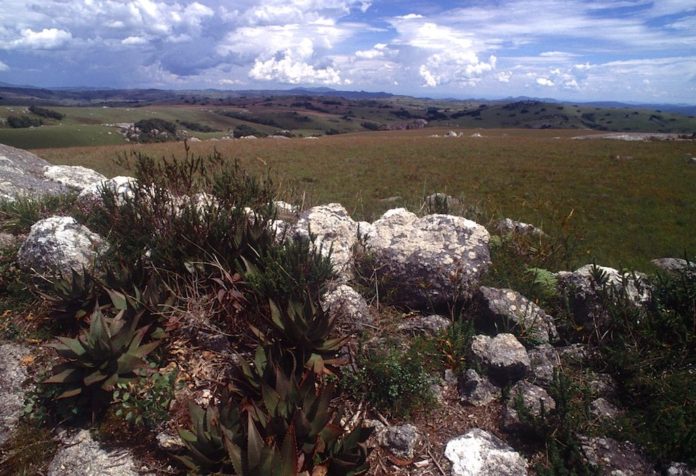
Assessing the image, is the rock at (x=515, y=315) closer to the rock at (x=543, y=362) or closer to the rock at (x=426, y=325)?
the rock at (x=543, y=362)

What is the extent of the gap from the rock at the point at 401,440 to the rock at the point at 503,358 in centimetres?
111

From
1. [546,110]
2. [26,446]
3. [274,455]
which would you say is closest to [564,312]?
[274,455]

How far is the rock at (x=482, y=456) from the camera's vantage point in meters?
3.45

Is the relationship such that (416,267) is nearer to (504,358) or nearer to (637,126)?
(504,358)

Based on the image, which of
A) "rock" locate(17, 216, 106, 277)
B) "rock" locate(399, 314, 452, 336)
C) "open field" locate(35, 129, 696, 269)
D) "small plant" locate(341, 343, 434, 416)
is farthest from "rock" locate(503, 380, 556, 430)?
"rock" locate(17, 216, 106, 277)

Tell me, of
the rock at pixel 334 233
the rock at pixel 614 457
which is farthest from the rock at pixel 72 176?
the rock at pixel 614 457

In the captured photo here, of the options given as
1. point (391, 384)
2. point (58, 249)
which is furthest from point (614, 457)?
point (58, 249)

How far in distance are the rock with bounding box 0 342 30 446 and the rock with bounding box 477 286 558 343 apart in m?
5.01

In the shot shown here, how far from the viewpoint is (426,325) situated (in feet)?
16.5

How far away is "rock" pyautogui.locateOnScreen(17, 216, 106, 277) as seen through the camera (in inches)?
211

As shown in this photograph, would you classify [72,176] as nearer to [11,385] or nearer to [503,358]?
[11,385]

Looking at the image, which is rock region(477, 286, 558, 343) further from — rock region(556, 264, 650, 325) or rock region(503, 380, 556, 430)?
rock region(503, 380, 556, 430)

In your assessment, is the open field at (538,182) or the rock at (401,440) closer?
the rock at (401,440)

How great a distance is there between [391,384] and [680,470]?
239 centimetres
